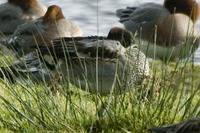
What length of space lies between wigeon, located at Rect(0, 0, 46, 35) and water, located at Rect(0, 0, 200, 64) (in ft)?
3.69

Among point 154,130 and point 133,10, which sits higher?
point 154,130

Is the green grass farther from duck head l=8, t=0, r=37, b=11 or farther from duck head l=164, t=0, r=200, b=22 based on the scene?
duck head l=164, t=0, r=200, b=22

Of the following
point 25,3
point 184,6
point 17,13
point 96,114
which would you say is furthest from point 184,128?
point 184,6

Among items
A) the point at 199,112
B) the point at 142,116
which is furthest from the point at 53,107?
the point at 199,112

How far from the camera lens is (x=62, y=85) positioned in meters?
6.14

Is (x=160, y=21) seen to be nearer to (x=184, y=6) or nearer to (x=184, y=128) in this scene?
(x=184, y=6)

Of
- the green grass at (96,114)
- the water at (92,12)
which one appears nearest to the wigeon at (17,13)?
the water at (92,12)

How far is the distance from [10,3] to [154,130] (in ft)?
31.4

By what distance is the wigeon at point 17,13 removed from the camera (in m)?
13.1

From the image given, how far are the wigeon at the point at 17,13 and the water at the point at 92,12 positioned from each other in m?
1.13

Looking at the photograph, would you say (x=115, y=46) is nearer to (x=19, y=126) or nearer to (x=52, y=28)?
(x=19, y=126)

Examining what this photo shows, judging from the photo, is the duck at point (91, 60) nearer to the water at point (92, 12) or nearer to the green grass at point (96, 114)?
the green grass at point (96, 114)

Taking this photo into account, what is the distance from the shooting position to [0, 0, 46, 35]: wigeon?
13070 millimetres

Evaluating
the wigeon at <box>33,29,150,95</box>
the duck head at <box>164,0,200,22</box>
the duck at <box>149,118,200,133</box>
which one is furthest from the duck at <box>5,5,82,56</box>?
the duck at <box>149,118,200,133</box>
